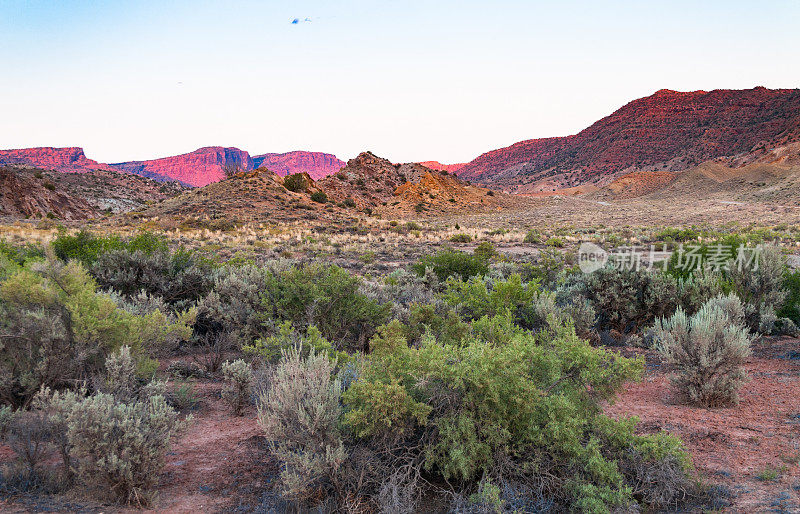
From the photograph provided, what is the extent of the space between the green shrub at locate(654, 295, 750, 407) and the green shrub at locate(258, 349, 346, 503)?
3.82 m

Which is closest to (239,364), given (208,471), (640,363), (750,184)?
(208,471)

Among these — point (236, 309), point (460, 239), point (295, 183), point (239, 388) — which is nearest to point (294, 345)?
point (239, 388)

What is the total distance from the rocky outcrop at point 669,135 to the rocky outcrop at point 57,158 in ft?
546

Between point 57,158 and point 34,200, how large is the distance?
181 meters

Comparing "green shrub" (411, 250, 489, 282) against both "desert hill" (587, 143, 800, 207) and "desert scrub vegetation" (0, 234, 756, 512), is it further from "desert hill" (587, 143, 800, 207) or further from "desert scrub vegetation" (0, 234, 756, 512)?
"desert hill" (587, 143, 800, 207)

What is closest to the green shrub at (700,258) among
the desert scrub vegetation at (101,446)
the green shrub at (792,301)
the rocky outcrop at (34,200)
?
the green shrub at (792,301)

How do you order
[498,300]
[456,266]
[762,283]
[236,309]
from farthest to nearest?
1. [456,266]
2. [762,283]
3. [236,309]
4. [498,300]

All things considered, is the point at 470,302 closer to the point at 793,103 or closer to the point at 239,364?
the point at 239,364

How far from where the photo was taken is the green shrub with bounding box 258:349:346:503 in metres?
2.92

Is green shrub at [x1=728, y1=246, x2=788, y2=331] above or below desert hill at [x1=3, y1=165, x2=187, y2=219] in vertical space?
below

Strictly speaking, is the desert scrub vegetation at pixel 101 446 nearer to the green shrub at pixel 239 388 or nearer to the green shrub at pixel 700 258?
the green shrub at pixel 239 388

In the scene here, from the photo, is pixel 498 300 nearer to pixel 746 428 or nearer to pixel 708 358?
pixel 708 358

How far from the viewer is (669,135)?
11288 centimetres

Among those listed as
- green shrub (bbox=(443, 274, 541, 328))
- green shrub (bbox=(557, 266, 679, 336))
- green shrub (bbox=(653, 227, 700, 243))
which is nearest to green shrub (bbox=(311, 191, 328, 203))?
green shrub (bbox=(653, 227, 700, 243))
